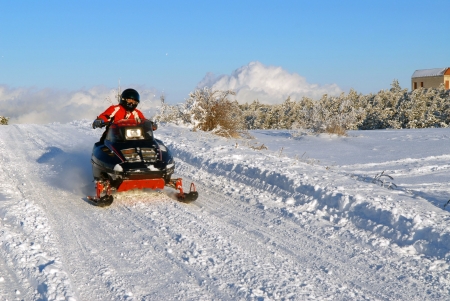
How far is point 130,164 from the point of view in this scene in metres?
7.39

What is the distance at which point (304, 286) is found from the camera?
436 cm

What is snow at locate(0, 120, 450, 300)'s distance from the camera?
171 inches

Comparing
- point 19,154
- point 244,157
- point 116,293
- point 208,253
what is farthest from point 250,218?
point 19,154

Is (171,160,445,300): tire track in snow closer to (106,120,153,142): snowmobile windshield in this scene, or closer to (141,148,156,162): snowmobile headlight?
(141,148,156,162): snowmobile headlight

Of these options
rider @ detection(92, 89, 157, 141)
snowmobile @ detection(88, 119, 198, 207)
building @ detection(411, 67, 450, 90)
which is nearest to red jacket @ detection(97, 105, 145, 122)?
rider @ detection(92, 89, 157, 141)

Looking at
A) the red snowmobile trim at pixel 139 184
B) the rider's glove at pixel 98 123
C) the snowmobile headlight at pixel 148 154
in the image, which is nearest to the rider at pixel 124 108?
the rider's glove at pixel 98 123

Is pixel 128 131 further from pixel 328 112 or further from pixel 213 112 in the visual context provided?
pixel 328 112

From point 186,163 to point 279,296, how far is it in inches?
279

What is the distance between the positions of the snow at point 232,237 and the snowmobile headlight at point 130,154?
68 cm

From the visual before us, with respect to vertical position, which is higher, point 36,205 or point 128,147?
point 128,147

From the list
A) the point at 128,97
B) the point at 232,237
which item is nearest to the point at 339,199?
the point at 232,237

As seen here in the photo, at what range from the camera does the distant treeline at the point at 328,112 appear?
1730cm

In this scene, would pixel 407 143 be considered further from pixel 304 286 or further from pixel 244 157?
pixel 304 286

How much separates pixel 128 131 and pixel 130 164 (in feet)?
2.76
